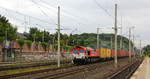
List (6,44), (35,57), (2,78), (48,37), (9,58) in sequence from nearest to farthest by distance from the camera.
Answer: (2,78) < (9,58) < (6,44) < (35,57) < (48,37)

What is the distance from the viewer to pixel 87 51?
45688 millimetres

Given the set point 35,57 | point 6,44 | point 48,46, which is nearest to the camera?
point 6,44

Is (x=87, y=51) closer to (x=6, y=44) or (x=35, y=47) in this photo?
(x=6, y=44)

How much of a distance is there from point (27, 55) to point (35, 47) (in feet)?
39.7

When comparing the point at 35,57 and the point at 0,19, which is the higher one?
the point at 0,19

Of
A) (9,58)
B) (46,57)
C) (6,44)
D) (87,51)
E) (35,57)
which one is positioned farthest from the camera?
(46,57)

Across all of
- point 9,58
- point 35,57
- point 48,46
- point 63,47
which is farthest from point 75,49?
point 63,47

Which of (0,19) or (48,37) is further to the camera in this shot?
(48,37)

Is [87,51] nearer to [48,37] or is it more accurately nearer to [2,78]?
[2,78]

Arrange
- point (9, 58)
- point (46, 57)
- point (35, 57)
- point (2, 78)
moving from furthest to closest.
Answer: point (46, 57)
point (35, 57)
point (9, 58)
point (2, 78)

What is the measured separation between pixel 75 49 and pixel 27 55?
18.7 metres

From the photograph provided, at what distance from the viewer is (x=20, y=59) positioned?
56.5 metres

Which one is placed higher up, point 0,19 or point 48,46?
point 0,19

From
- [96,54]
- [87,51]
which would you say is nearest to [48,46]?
[96,54]
